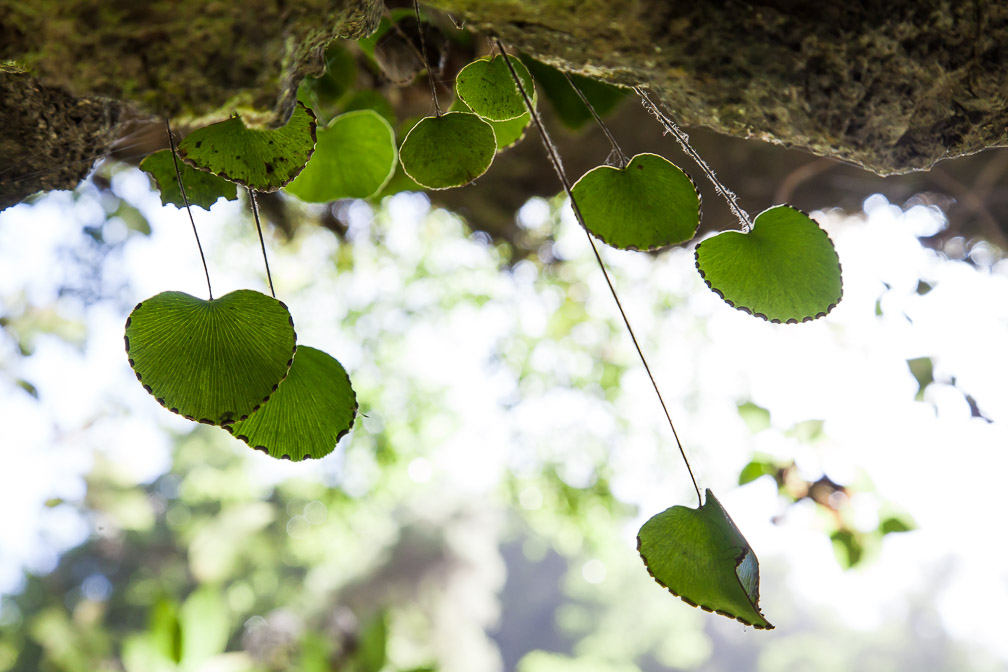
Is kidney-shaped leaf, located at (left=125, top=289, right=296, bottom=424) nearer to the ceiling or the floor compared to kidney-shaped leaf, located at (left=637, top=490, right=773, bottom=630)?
nearer to the ceiling

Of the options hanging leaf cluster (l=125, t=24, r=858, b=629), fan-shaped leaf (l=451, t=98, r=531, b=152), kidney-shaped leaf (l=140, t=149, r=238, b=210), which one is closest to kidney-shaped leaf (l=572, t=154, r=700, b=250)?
hanging leaf cluster (l=125, t=24, r=858, b=629)

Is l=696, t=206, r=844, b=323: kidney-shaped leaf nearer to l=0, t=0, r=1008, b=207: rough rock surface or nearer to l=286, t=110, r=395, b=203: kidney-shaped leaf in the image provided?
l=0, t=0, r=1008, b=207: rough rock surface

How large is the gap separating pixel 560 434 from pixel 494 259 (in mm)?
526

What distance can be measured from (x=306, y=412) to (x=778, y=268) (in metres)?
0.27

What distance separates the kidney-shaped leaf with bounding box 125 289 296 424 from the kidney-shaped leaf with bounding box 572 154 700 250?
18 cm

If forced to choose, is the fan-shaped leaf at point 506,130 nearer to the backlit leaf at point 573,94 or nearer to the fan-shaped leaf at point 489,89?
the fan-shaped leaf at point 489,89

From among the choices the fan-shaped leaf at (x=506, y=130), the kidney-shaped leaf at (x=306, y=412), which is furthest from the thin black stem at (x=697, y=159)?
the kidney-shaped leaf at (x=306, y=412)

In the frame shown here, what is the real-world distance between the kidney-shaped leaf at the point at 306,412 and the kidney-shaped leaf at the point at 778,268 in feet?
0.68

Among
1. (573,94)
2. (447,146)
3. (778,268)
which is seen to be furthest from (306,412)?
(573,94)

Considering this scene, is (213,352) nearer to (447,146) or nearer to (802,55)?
(447,146)

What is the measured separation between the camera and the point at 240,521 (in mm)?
1559

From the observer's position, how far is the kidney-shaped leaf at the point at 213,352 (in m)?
0.26

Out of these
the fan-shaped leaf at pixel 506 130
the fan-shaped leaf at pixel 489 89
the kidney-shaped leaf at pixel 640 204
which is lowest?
the fan-shaped leaf at pixel 506 130

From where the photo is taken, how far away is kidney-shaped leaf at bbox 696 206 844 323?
32cm
